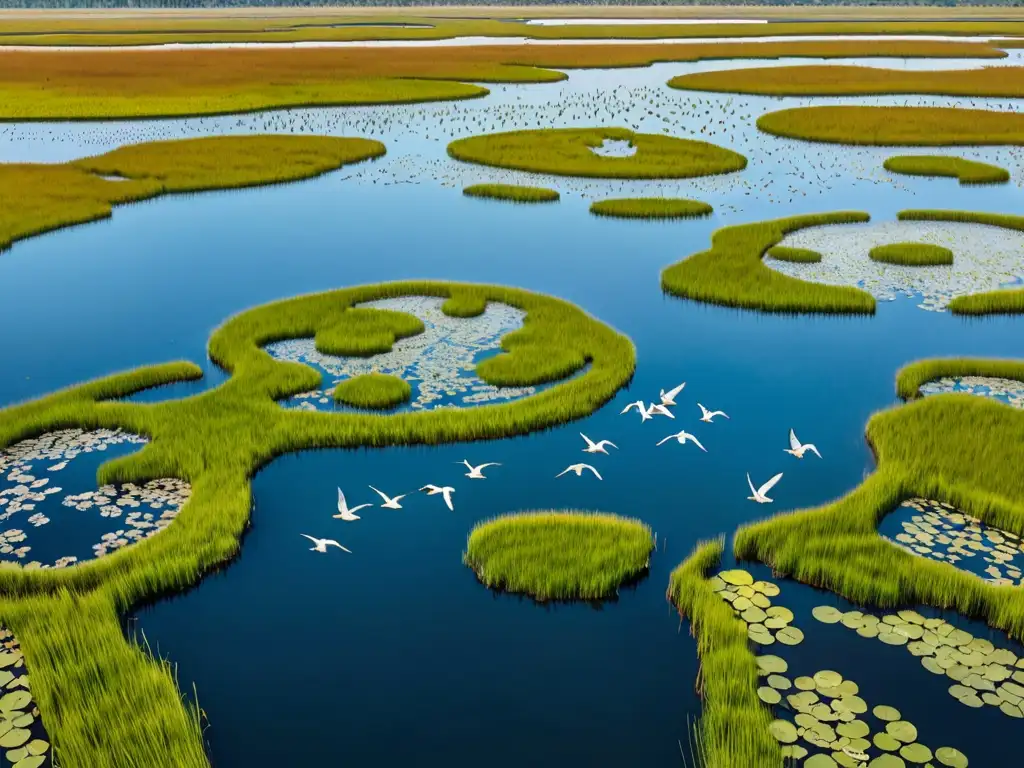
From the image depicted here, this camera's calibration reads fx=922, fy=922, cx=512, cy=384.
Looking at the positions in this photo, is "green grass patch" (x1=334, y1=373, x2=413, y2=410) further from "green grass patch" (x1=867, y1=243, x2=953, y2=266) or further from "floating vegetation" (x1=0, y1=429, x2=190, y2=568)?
"green grass patch" (x1=867, y1=243, x2=953, y2=266)

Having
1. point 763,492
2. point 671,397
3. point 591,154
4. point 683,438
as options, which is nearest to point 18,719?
point 763,492

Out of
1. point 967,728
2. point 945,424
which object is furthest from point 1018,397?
point 967,728

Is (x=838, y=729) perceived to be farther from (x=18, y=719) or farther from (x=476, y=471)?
(x=18, y=719)

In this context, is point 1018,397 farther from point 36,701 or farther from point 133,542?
point 36,701

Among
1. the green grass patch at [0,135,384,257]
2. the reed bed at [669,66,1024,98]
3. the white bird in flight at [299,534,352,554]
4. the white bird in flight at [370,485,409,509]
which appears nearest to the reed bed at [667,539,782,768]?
the white bird in flight at [370,485,409,509]

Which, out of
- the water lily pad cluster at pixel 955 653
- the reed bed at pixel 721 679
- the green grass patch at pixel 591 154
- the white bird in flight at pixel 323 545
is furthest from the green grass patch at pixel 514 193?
the water lily pad cluster at pixel 955 653

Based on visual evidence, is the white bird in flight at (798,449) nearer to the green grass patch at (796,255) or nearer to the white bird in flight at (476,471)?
the white bird in flight at (476,471)

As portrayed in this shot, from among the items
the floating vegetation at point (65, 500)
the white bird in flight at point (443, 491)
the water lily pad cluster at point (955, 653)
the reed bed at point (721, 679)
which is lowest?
the water lily pad cluster at point (955, 653)

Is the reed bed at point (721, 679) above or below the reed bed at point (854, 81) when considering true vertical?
below
